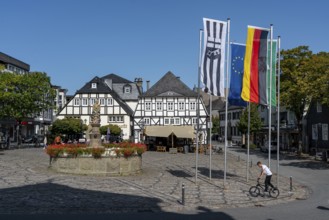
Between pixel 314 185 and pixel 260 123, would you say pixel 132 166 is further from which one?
pixel 260 123

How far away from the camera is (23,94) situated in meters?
47.2

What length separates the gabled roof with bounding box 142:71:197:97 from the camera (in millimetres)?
63438

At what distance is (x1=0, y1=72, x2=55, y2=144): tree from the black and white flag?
30.3 meters

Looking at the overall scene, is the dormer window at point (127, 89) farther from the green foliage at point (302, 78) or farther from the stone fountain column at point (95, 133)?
the stone fountain column at point (95, 133)

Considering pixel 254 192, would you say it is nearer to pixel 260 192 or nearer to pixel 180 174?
pixel 260 192

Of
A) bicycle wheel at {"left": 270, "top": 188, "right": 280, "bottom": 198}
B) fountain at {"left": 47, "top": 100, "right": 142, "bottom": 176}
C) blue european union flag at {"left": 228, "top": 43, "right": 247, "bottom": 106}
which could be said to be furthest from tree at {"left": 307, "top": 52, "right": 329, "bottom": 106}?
fountain at {"left": 47, "top": 100, "right": 142, "bottom": 176}

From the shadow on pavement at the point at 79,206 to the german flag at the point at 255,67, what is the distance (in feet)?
25.8

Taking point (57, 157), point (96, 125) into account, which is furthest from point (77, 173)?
point (96, 125)

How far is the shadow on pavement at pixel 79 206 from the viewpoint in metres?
13.1

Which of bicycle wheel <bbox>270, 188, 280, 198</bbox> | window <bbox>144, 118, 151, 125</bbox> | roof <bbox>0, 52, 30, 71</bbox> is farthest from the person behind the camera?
roof <bbox>0, 52, 30, 71</bbox>

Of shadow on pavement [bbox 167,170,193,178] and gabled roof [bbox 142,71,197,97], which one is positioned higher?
gabled roof [bbox 142,71,197,97]

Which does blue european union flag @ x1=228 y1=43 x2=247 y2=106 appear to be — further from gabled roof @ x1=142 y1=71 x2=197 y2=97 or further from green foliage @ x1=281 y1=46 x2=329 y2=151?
gabled roof @ x1=142 y1=71 x2=197 y2=97

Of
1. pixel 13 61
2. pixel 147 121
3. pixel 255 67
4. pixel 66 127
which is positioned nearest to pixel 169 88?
pixel 147 121

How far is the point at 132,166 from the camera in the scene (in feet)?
78.5
